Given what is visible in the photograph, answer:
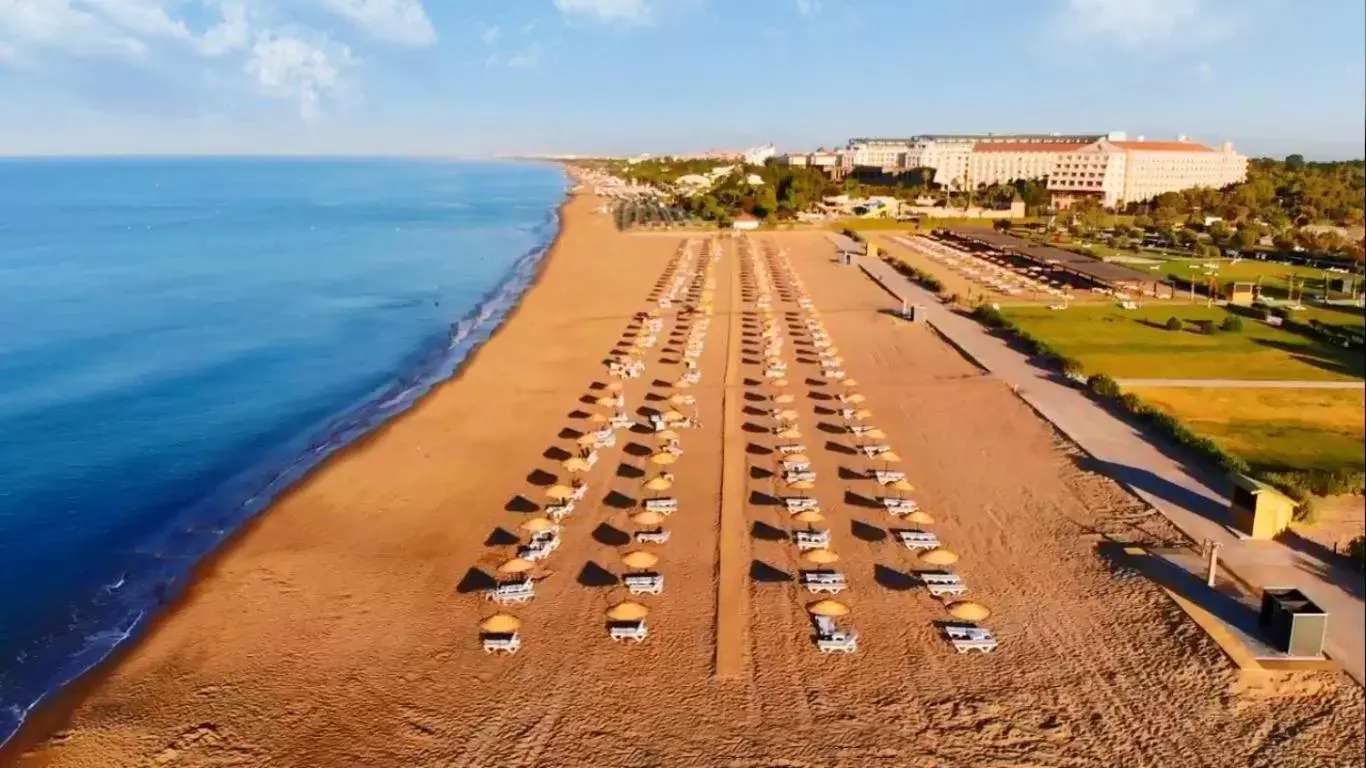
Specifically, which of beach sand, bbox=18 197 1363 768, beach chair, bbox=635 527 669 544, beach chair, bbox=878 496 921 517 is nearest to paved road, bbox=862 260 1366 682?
beach sand, bbox=18 197 1363 768

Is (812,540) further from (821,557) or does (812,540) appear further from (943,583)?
(943,583)

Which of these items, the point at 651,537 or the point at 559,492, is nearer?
the point at 651,537

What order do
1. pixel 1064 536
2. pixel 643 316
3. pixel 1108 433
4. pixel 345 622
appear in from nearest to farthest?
pixel 345 622, pixel 1064 536, pixel 1108 433, pixel 643 316

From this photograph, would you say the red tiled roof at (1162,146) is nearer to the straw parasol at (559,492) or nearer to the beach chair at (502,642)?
the straw parasol at (559,492)

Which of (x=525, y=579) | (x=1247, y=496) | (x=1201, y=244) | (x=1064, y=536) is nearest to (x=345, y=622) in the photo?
(x=525, y=579)

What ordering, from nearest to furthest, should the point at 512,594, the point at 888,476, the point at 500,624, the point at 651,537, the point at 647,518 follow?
1. the point at 500,624
2. the point at 512,594
3. the point at 651,537
4. the point at 647,518
5. the point at 888,476

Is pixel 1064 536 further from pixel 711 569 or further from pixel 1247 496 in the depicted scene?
pixel 711 569

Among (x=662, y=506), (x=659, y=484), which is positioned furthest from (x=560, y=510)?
(x=659, y=484)
